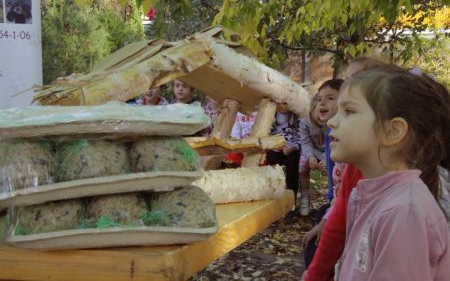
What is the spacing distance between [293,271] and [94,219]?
10.5ft

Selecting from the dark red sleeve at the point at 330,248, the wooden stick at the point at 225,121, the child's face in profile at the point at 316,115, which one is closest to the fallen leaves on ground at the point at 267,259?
the wooden stick at the point at 225,121

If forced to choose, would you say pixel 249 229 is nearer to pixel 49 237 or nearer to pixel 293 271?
pixel 49 237

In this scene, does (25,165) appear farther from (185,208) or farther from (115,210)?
→ (185,208)

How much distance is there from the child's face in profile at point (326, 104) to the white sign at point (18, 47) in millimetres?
1488

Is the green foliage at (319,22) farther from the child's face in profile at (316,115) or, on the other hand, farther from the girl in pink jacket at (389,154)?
the girl in pink jacket at (389,154)

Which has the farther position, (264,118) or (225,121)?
(225,121)

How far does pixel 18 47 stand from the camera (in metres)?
3.17

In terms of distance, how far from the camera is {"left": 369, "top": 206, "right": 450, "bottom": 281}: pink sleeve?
1.30 m

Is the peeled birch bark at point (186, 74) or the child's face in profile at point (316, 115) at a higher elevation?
the peeled birch bark at point (186, 74)

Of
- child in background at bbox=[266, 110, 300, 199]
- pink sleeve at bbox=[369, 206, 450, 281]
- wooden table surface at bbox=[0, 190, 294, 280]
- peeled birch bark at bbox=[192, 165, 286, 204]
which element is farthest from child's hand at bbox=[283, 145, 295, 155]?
pink sleeve at bbox=[369, 206, 450, 281]

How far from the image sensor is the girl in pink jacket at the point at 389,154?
4.45 feet

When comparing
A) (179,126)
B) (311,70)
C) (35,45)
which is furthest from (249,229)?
(311,70)

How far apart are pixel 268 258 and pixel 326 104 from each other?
2411 mm

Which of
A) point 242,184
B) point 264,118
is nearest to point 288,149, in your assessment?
point 264,118
